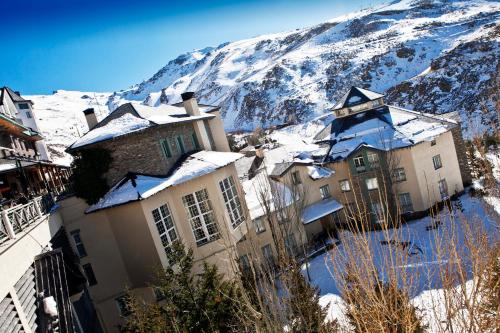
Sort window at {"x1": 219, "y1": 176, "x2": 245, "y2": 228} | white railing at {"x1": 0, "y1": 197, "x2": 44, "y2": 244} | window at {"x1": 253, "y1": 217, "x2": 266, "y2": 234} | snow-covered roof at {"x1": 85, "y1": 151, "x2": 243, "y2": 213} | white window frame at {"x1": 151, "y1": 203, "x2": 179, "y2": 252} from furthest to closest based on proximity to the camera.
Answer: window at {"x1": 253, "y1": 217, "x2": 266, "y2": 234}, window at {"x1": 219, "y1": 176, "x2": 245, "y2": 228}, white window frame at {"x1": 151, "y1": 203, "x2": 179, "y2": 252}, snow-covered roof at {"x1": 85, "y1": 151, "x2": 243, "y2": 213}, white railing at {"x1": 0, "y1": 197, "x2": 44, "y2": 244}

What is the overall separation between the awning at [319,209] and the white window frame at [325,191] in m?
0.45

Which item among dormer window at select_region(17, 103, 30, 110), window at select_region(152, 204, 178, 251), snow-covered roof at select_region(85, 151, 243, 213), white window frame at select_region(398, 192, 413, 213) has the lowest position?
white window frame at select_region(398, 192, 413, 213)

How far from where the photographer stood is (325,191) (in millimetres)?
30344

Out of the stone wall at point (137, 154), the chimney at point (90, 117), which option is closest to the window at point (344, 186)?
the stone wall at point (137, 154)

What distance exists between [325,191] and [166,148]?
57.5ft

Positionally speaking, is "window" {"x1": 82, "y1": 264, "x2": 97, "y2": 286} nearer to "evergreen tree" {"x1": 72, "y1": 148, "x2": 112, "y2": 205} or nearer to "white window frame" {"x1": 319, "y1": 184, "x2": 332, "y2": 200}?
"evergreen tree" {"x1": 72, "y1": 148, "x2": 112, "y2": 205}

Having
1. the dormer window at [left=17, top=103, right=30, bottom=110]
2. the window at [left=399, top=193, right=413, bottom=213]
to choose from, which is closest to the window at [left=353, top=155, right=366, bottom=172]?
the window at [left=399, top=193, right=413, bottom=213]

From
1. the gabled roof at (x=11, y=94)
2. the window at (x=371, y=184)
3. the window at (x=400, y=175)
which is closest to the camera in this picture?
the window at (x=400, y=175)

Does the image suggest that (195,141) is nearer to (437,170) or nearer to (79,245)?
(79,245)

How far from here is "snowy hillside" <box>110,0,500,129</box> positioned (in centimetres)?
6356

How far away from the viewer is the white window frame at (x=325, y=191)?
3016 cm

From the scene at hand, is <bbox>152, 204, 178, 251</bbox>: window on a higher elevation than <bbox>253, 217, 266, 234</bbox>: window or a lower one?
higher

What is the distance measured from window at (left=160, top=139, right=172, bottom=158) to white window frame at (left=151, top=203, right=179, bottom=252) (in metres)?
2.89

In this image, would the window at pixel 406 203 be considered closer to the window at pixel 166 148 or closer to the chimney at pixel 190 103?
the chimney at pixel 190 103
